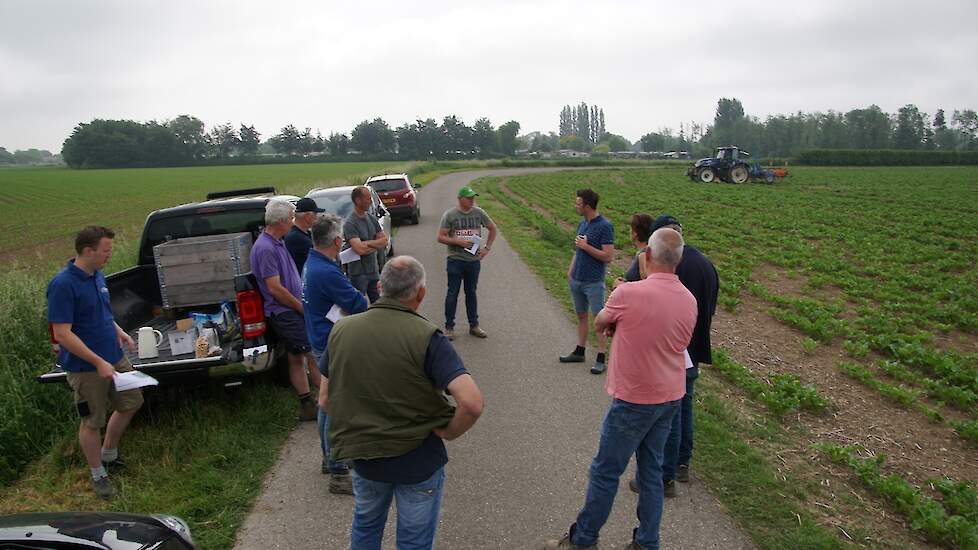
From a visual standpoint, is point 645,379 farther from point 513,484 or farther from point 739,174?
point 739,174

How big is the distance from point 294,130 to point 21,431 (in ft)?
427

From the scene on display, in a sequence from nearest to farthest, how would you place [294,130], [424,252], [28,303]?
[28,303], [424,252], [294,130]

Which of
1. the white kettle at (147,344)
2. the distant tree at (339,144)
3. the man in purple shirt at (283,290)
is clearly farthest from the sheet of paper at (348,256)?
the distant tree at (339,144)

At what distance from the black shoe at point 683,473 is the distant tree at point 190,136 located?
110 metres

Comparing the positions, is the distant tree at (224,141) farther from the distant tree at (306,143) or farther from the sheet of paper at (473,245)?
the sheet of paper at (473,245)

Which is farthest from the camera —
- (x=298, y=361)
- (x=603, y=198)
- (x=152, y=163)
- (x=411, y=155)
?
(x=411, y=155)

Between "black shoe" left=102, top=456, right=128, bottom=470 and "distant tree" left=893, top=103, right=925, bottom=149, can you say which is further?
"distant tree" left=893, top=103, right=925, bottom=149

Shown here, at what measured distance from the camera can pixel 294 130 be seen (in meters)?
125

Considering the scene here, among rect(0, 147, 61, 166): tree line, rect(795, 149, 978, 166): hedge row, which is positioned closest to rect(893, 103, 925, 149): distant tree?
rect(795, 149, 978, 166): hedge row

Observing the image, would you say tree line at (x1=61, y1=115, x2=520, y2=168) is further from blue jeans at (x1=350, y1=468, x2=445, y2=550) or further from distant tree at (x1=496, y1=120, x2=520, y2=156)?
blue jeans at (x1=350, y1=468, x2=445, y2=550)

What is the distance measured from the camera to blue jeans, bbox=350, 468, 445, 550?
250 centimetres

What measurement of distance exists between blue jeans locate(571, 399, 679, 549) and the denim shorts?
2797 mm

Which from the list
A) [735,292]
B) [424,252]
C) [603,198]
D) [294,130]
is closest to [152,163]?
[294,130]

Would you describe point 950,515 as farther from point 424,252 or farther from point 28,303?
point 424,252
